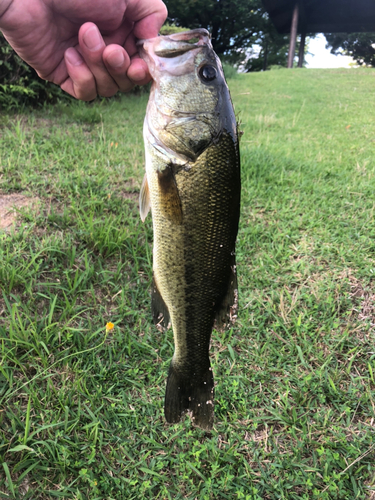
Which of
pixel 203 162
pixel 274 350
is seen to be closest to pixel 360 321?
pixel 274 350

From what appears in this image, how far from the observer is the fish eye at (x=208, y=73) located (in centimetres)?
134

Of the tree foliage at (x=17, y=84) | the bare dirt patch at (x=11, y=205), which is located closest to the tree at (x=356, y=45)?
the tree foliage at (x=17, y=84)

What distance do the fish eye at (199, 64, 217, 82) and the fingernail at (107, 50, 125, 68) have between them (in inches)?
19.5

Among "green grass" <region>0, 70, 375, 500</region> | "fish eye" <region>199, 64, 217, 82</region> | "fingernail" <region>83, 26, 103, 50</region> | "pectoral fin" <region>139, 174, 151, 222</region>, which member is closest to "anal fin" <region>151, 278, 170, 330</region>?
"pectoral fin" <region>139, 174, 151, 222</region>

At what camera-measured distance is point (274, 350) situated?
8.02 feet

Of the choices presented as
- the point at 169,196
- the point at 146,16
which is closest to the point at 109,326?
the point at 169,196

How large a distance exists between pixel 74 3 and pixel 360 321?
2.87 m

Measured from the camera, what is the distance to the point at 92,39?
62.7 inches

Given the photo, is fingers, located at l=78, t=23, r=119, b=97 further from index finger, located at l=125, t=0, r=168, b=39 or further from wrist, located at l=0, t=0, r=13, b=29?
wrist, located at l=0, t=0, r=13, b=29

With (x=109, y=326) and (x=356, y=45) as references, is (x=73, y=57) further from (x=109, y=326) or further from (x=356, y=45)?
(x=356, y=45)

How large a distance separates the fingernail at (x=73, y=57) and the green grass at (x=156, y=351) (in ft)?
4.45

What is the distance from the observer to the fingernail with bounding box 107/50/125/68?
5.19ft

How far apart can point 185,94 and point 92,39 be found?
0.64m

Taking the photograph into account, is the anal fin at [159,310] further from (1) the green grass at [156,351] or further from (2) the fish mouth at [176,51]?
(2) the fish mouth at [176,51]
